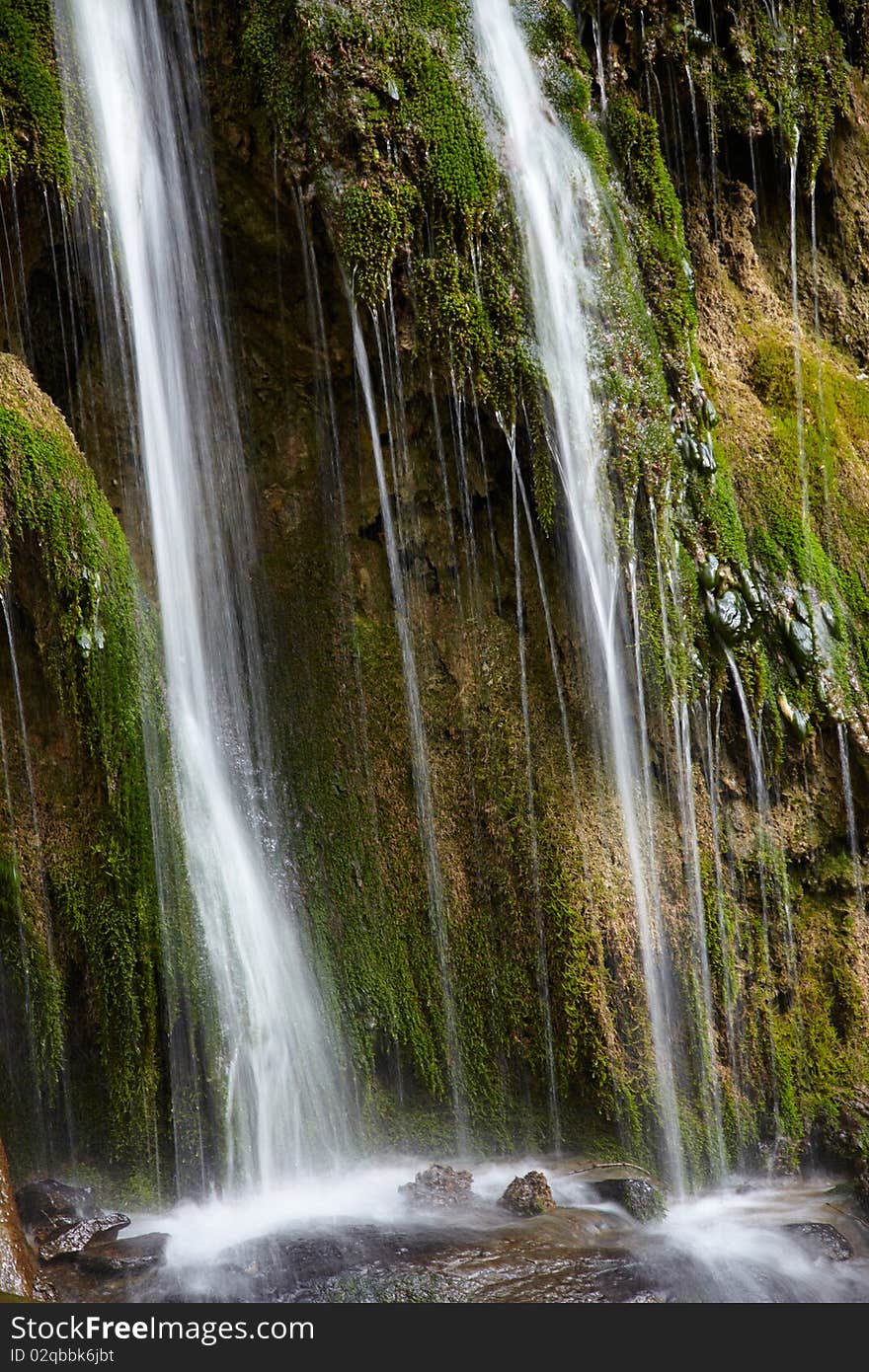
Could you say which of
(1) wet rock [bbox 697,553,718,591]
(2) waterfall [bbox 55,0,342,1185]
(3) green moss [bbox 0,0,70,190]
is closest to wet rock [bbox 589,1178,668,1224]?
(2) waterfall [bbox 55,0,342,1185]

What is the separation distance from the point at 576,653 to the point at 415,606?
1.07m

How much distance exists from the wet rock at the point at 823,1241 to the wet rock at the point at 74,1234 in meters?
3.48

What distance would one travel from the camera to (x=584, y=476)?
23.5 ft

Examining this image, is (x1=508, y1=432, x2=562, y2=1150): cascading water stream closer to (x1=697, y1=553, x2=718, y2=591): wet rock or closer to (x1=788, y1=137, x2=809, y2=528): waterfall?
(x1=697, y1=553, x2=718, y2=591): wet rock

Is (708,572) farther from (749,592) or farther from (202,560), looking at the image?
(202,560)

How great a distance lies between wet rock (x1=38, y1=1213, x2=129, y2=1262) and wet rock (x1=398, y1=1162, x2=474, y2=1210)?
4.94 ft

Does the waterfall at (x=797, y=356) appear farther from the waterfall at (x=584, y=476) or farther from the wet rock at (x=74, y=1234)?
the wet rock at (x=74, y=1234)

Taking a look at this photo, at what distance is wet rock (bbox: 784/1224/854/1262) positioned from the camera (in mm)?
6172

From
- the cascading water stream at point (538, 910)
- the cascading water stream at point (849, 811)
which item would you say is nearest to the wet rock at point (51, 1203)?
the cascading water stream at point (538, 910)

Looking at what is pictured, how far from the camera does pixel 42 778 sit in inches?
243

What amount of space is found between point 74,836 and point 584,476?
11.7 feet
